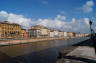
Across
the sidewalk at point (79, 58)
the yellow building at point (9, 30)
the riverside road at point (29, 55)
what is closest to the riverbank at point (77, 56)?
the sidewalk at point (79, 58)

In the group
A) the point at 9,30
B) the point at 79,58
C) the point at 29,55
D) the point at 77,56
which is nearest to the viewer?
the point at 79,58

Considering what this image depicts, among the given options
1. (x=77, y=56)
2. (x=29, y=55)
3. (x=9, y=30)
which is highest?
(x=9, y=30)

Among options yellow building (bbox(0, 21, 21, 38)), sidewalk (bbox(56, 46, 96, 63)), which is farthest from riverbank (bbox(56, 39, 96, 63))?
yellow building (bbox(0, 21, 21, 38))

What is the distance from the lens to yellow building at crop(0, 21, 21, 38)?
103750mm

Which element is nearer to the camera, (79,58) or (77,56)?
(79,58)

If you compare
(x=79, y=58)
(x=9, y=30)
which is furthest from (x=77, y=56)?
(x=9, y=30)

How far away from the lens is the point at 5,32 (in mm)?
106750

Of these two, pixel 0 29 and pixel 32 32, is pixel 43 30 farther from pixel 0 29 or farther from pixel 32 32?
pixel 0 29

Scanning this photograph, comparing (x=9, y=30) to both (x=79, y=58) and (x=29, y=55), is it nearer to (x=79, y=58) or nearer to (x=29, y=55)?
(x=29, y=55)

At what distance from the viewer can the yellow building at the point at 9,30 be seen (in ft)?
340

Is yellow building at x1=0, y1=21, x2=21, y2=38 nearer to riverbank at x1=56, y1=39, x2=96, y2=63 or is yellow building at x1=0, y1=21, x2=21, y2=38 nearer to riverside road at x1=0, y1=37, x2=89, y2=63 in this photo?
riverside road at x1=0, y1=37, x2=89, y2=63

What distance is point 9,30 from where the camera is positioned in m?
110

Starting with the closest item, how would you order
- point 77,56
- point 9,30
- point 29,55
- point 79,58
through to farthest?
1. point 79,58
2. point 77,56
3. point 29,55
4. point 9,30

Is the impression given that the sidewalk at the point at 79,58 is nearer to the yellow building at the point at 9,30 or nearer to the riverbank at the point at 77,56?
the riverbank at the point at 77,56
